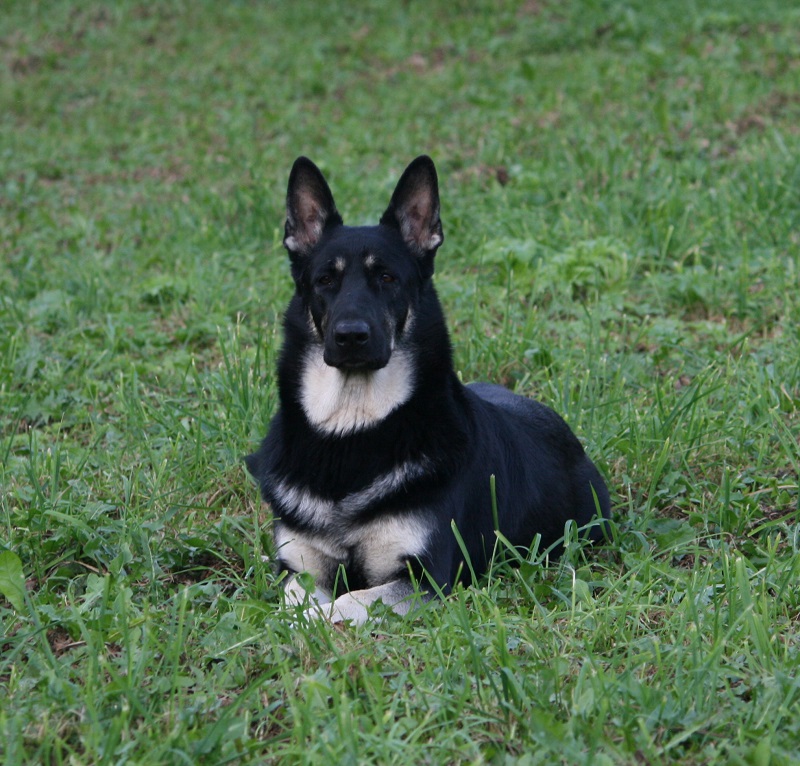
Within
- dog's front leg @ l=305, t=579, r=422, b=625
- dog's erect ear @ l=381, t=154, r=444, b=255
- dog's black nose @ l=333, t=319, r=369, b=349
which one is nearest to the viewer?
dog's front leg @ l=305, t=579, r=422, b=625

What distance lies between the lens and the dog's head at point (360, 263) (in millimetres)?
3654

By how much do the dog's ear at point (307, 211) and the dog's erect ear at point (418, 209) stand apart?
232mm

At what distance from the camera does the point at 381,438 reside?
12.4ft

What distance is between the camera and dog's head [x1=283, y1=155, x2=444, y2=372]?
365cm

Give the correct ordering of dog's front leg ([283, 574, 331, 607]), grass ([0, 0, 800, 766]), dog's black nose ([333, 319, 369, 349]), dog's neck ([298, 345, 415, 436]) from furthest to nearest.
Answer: dog's neck ([298, 345, 415, 436]), dog's black nose ([333, 319, 369, 349]), dog's front leg ([283, 574, 331, 607]), grass ([0, 0, 800, 766])

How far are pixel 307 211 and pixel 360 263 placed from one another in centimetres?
42

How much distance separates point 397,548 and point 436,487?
26 cm

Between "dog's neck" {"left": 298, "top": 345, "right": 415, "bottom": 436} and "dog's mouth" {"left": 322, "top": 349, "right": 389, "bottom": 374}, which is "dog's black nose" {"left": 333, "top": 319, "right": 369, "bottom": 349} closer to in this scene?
"dog's mouth" {"left": 322, "top": 349, "right": 389, "bottom": 374}

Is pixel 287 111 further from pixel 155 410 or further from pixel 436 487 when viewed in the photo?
pixel 436 487

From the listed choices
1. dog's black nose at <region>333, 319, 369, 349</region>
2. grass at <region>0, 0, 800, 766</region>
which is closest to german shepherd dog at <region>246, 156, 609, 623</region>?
dog's black nose at <region>333, 319, 369, 349</region>

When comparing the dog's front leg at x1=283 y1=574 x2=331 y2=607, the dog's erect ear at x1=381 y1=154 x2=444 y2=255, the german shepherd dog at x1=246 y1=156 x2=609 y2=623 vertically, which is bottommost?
the dog's front leg at x1=283 y1=574 x2=331 y2=607

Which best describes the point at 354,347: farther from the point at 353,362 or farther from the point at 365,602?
the point at 365,602

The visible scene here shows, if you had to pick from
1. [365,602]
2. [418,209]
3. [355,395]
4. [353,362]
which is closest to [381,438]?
[355,395]

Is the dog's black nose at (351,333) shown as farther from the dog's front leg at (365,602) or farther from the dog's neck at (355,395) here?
the dog's front leg at (365,602)
